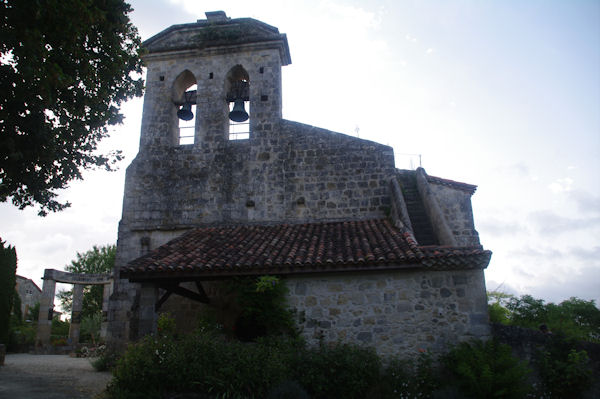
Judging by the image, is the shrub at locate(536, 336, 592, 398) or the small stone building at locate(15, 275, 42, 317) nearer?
the shrub at locate(536, 336, 592, 398)

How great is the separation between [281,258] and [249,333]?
7.82ft

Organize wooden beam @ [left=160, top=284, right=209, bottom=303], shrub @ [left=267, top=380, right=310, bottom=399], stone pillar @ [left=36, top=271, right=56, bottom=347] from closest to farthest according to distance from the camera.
A: shrub @ [left=267, top=380, right=310, bottom=399]
wooden beam @ [left=160, top=284, right=209, bottom=303]
stone pillar @ [left=36, top=271, right=56, bottom=347]

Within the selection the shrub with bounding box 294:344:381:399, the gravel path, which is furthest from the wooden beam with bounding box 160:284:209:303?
the shrub with bounding box 294:344:381:399

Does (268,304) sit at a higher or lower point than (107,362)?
higher

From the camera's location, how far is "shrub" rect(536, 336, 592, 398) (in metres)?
6.91

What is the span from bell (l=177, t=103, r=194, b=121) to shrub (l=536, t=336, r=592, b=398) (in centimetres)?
1026

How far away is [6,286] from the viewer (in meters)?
18.1

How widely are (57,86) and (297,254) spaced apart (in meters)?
5.19

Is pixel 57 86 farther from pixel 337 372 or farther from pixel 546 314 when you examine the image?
pixel 546 314

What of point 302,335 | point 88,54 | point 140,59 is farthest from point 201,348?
point 140,59

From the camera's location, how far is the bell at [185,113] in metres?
12.6

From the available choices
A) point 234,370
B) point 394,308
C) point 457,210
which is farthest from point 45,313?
point 457,210

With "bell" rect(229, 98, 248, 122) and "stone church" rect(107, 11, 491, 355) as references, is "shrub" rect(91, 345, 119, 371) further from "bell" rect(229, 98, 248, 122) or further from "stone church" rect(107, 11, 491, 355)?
"bell" rect(229, 98, 248, 122)

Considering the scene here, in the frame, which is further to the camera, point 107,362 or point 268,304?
point 107,362
